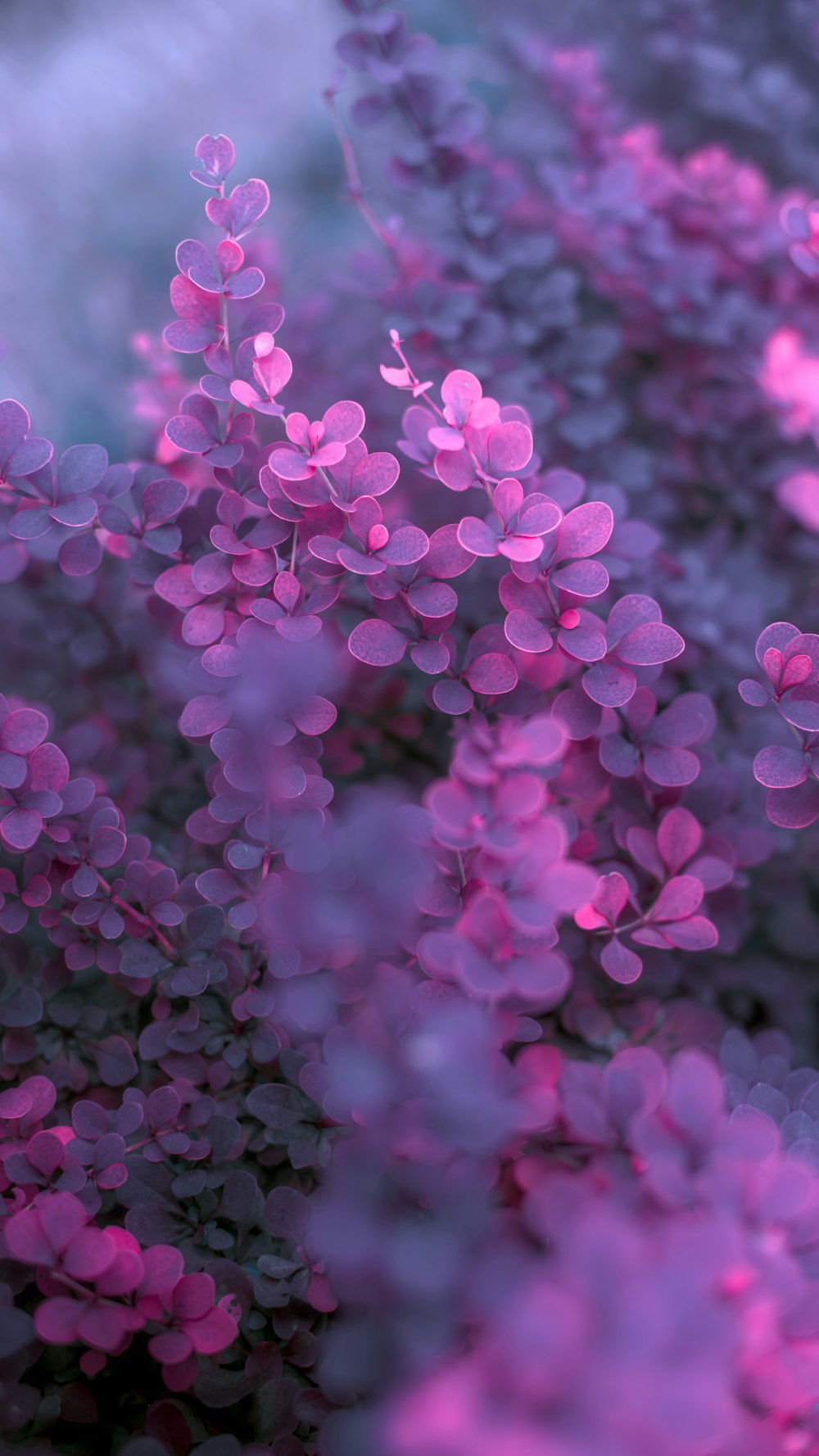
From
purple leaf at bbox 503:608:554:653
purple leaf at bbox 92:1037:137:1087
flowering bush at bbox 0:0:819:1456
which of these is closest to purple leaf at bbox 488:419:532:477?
flowering bush at bbox 0:0:819:1456

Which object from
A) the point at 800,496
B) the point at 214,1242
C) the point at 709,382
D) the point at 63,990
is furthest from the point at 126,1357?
the point at 709,382

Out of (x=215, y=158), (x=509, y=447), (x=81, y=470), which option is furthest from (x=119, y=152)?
(x=509, y=447)

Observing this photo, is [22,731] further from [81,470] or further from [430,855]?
[430,855]

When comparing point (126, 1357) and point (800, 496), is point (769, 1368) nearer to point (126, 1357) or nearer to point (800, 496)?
point (126, 1357)

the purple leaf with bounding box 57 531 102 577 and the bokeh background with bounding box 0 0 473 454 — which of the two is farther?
the bokeh background with bounding box 0 0 473 454

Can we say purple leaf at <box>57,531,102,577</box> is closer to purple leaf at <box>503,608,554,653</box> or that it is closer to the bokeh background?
purple leaf at <box>503,608,554,653</box>

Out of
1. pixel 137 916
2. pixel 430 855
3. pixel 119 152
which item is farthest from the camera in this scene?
pixel 119 152

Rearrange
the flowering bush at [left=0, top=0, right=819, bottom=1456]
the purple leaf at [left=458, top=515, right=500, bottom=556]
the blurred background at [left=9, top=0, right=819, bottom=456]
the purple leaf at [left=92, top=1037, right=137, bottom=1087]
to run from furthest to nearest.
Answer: the blurred background at [left=9, top=0, right=819, bottom=456] < the purple leaf at [left=92, top=1037, right=137, bottom=1087] < the purple leaf at [left=458, top=515, right=500, bottom=556] < the flowering bush at [left=0, top=0, right=819, bottom=1456]

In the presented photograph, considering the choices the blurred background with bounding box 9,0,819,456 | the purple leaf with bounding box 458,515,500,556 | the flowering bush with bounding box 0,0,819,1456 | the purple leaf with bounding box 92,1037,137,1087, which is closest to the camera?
the flowering bush with bounding box 0,0,819,1456

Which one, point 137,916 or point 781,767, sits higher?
point 781,767
